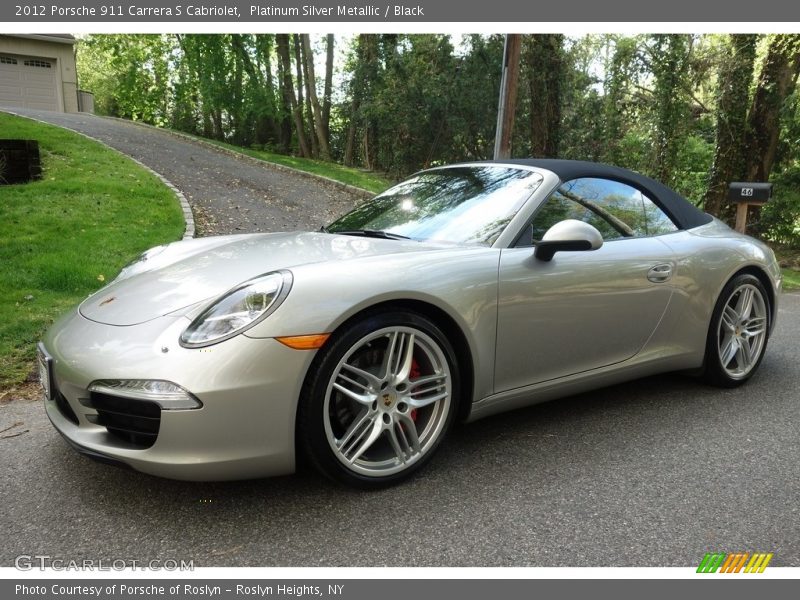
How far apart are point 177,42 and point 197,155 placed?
13.9 metres

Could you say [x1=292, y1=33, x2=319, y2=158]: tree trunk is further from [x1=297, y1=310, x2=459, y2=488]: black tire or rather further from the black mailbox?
[x1=297, y1=310, x2=459, y2=488]: black tire

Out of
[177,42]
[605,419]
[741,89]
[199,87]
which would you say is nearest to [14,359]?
[605,419]

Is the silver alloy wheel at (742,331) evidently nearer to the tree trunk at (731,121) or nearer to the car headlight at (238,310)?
the car headlight at (238,310)

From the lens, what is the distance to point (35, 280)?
5492mm

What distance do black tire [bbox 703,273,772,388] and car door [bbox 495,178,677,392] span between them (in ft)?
1.84

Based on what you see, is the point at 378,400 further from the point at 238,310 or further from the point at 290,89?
the point at 290,89

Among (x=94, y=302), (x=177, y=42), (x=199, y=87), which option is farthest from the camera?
(x=177, y=42)

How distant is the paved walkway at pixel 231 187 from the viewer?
9812 millimetres

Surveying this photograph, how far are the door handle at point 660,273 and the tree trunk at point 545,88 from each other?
458 inches

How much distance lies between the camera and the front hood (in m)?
2.51

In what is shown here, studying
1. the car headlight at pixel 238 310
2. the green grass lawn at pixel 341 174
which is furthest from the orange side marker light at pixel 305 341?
the green grass lawn at pixel 341 174

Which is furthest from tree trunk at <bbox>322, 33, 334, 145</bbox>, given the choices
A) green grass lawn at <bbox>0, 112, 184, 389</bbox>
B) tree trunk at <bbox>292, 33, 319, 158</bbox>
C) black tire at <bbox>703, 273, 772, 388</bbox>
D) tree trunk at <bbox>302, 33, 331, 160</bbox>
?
black tire at <bbox>703, 273, 772, 388</bbox>

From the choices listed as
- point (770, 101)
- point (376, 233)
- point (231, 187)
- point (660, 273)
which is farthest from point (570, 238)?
point (770, 101)

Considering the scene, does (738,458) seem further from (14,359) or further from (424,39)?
(424,39)
